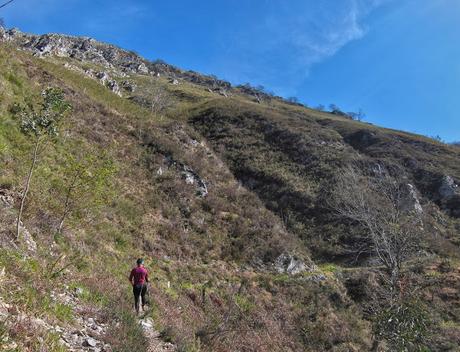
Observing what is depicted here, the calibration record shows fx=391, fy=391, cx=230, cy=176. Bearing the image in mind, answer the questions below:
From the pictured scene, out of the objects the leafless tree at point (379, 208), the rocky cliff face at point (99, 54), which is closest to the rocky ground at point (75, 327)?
the leafless tree at point (379, 208)

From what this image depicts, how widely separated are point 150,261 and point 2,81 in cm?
1402

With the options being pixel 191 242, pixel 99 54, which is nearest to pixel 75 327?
pixel 191 242

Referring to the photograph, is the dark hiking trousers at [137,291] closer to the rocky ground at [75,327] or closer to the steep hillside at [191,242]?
the steep hillside at [191,242]

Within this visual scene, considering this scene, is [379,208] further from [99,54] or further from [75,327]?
[99,54]

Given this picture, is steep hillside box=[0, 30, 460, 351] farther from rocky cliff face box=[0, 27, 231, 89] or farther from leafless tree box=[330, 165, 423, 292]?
rocky cliff face box=[0, 27, 231, 89]

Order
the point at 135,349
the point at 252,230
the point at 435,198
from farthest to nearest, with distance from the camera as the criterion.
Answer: the point at 435,198 < the point at 252,230 < the point at 135,349

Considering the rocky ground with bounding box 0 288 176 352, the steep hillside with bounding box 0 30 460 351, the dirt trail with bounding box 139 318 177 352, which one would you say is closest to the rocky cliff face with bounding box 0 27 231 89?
the steep hillside with bounding box 0 30 460 351

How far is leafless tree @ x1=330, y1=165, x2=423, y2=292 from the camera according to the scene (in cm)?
2389

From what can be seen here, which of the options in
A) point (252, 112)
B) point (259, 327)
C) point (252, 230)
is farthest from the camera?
point (252, 112)

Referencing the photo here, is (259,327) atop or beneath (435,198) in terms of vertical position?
beneath

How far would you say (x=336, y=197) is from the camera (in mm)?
36625

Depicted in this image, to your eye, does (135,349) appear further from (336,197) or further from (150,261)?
(336,197)

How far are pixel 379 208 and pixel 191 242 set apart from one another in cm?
1615

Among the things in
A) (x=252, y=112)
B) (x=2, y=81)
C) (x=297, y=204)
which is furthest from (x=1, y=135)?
(x=252, y=112)
